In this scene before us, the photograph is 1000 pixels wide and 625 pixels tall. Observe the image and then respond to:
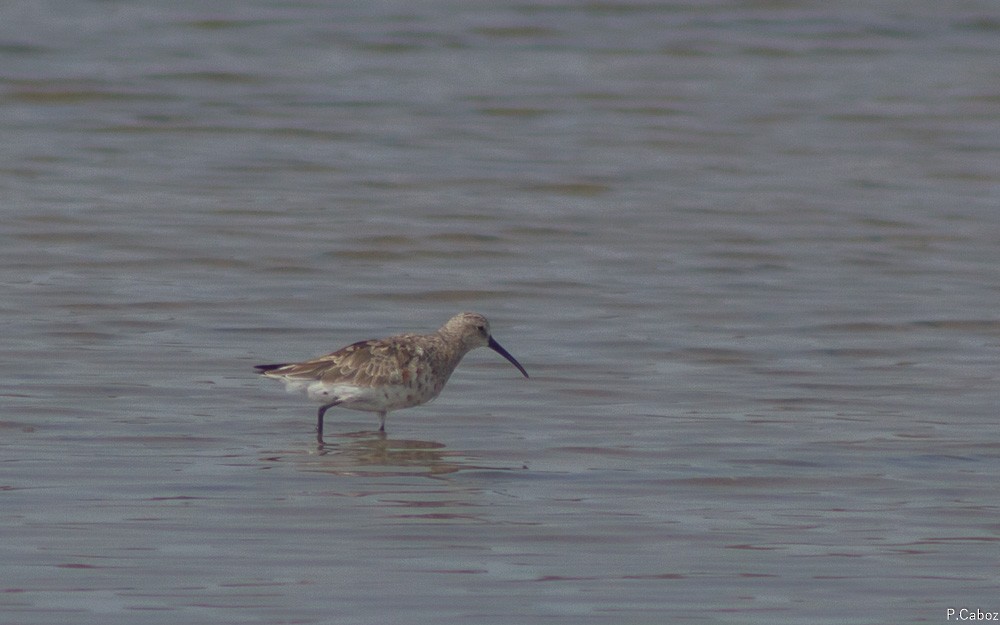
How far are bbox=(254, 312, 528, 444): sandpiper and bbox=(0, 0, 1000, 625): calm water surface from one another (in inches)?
9.7

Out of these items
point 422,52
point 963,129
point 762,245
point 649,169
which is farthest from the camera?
point 422,52

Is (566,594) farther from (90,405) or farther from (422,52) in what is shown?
(422,52)

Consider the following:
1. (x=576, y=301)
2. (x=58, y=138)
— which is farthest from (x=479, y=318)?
(x=58, y=138)

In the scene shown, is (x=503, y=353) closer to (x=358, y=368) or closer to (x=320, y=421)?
(x=358, y=368)

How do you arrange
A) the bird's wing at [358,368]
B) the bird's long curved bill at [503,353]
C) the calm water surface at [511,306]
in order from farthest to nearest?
the bird's long curved bill at [503,353] < the bird's wing at [358,368] < the calm water surface at [511,306]

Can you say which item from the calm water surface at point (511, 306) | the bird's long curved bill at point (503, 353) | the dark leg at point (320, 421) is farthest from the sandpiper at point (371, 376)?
the bird's long curved bill at point (503, 353)

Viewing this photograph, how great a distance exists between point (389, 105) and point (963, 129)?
22.6 feet

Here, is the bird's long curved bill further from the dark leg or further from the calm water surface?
the dark leg

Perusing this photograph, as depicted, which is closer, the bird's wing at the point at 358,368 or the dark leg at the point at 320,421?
the dark leg at the point at 320,421

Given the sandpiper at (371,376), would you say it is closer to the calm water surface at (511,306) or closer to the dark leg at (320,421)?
the dark leg at (320,421)

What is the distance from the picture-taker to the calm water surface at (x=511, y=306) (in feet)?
23.0

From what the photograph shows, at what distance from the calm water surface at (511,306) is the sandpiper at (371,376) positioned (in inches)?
9.7

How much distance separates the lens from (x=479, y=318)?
1082cm

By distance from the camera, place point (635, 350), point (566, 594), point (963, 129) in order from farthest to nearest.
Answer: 1. point (963, 129)
2. point (635, 350)
3. point (566, 594)
